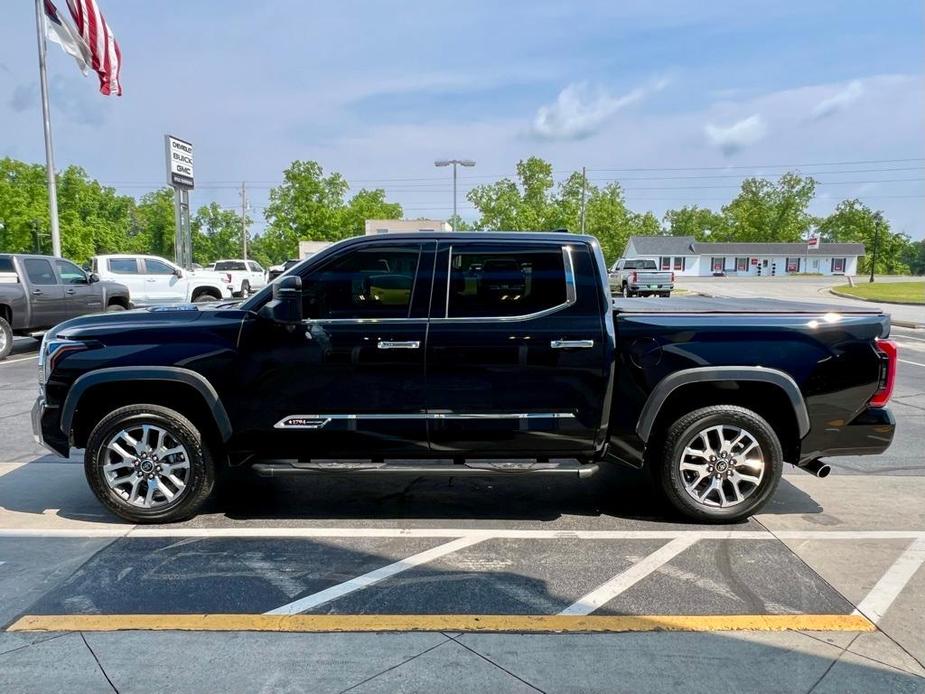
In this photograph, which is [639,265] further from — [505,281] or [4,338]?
[505,281]

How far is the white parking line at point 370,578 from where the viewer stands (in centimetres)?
334

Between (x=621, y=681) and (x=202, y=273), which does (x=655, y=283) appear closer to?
(x=202, y=273)

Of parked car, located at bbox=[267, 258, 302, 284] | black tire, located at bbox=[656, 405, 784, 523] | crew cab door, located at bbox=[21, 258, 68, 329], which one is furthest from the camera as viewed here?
Result: crew cab door, located at bbox=[21, 258, 68, 329]

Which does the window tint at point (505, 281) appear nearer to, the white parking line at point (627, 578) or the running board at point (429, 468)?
the running board at point (429, 468)

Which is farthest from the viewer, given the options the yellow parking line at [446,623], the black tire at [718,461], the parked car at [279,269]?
the parked car at [279,269]

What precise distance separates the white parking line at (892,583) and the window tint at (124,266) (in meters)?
19.6

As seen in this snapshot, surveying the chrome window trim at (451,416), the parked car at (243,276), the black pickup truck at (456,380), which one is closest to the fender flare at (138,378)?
the black pickup truck at (456,380)

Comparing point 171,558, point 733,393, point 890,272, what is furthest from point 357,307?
point 890,272

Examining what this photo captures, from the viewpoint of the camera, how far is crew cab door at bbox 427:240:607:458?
4246mm

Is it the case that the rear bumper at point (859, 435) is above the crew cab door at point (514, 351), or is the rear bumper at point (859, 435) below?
below

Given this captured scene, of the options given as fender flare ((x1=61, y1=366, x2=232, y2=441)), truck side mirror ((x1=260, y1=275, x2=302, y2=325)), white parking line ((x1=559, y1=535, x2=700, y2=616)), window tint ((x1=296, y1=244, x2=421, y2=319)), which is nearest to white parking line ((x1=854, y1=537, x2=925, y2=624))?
white parking line ((x1=559, y1=535, x2=700, y2=616))

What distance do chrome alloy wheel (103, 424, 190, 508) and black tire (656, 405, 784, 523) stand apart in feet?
10.7

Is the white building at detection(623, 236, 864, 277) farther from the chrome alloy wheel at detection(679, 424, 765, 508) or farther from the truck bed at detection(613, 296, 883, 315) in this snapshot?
the chrome alloy wheel at detection(679, 424, 765, 508)

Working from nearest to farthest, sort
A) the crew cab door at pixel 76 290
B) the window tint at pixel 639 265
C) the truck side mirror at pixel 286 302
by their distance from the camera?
1. the truck side mirror at pixel 286 302
2. the crew cab door at pixel 76 290
3. the window tint at pixel 639 265
